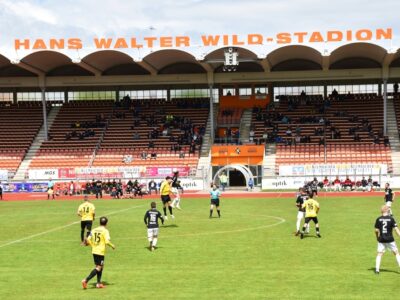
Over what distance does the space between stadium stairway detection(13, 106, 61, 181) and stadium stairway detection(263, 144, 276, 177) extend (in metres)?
24.1

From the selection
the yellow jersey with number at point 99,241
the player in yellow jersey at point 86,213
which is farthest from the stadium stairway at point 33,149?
the yellow jersey with number at point 99,241

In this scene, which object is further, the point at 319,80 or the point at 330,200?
the point at 319,80

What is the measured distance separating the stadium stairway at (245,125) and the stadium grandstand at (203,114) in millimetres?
140

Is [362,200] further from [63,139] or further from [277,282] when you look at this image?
[63,139]

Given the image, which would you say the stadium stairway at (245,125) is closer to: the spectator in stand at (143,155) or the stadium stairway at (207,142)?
the stadium stairway at (207,142)

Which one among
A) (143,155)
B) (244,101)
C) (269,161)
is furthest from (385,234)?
(244,101)

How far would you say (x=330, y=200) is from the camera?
46188 millimetres

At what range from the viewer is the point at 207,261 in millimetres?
19766

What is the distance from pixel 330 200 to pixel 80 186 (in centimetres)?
2538

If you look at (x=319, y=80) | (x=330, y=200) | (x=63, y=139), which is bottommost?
(x=330, y=200)

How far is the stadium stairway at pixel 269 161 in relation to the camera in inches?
2431

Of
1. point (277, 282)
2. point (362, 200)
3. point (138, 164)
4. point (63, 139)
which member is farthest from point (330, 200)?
point (63, 139)

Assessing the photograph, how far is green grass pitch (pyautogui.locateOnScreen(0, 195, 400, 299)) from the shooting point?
1555cm

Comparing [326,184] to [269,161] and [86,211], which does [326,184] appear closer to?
[269,161]
